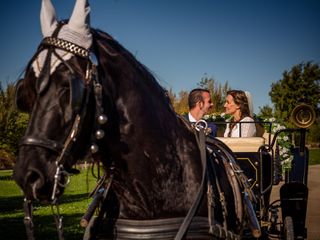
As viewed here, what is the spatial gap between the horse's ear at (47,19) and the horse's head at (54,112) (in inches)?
2.6

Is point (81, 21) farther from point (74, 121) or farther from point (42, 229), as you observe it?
point (42, 229)

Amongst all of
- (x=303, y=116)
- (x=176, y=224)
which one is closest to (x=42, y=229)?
(x=303, y=116)

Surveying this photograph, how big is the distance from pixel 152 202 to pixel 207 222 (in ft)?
1.34

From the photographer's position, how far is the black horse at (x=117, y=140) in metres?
1.89

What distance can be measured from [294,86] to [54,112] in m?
23.3

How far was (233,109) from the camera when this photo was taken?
5484mm

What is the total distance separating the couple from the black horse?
2192 mm

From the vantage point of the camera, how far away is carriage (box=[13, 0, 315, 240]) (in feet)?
6.24

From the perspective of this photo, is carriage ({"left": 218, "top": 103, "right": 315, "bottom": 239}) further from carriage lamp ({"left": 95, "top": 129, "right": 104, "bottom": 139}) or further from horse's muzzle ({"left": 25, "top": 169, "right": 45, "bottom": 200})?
horse's muzzle ({"left": 25, "top": 169, "right": 45, "bottom": 200})

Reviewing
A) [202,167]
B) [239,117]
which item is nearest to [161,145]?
[202,167]

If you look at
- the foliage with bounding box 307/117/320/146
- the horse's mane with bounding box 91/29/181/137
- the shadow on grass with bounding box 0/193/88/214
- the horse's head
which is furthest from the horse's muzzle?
the foliage with bounding box 307/117/320/146

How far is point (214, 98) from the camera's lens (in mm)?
10258

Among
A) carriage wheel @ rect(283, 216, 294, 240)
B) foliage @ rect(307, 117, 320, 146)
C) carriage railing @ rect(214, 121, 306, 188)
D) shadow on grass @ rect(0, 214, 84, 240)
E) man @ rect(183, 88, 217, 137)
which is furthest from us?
foliage @ rect(307, 117, 320, 146)

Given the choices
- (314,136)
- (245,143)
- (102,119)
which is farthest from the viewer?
(314,136)
